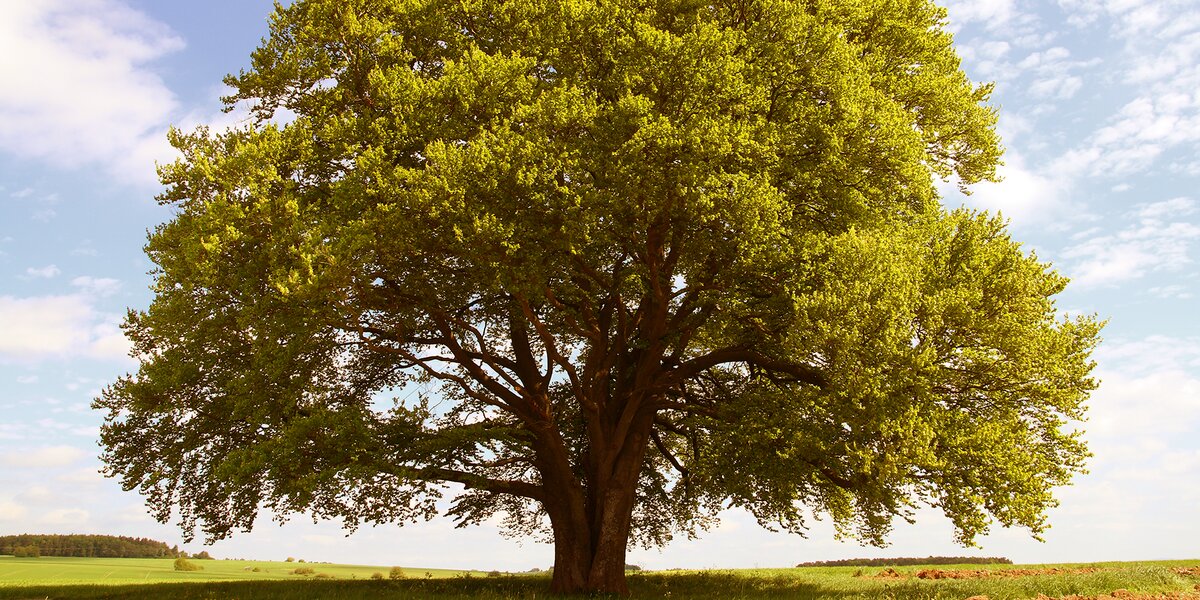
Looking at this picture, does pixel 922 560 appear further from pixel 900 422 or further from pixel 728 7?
pixel 728 7

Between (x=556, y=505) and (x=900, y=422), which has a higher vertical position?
(x=900, y=422)

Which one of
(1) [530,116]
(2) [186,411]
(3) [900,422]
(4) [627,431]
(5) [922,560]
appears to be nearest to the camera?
(3) [900,422]

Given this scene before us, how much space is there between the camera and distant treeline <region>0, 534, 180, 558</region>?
45578 millimetres

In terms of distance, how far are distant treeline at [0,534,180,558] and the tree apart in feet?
99.1

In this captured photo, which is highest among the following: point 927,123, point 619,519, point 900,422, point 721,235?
point 927,123

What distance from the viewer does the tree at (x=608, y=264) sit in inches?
707

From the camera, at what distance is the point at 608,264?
23672 millimetres

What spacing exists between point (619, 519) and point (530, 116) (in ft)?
43.1

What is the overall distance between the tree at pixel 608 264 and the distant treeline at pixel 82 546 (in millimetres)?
30207

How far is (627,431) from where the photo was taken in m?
25.4

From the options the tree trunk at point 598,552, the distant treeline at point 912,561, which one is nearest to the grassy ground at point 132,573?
the tree trunk at point 598,552

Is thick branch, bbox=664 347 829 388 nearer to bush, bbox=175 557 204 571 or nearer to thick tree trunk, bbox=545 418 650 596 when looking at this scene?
thick tree trunk, bbox=545 418 650 596

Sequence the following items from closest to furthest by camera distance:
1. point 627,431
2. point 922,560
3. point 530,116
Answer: point 530,116
point 627,431
point 922,560

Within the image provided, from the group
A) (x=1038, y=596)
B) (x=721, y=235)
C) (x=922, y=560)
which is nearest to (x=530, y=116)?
(x=721, y=235)
